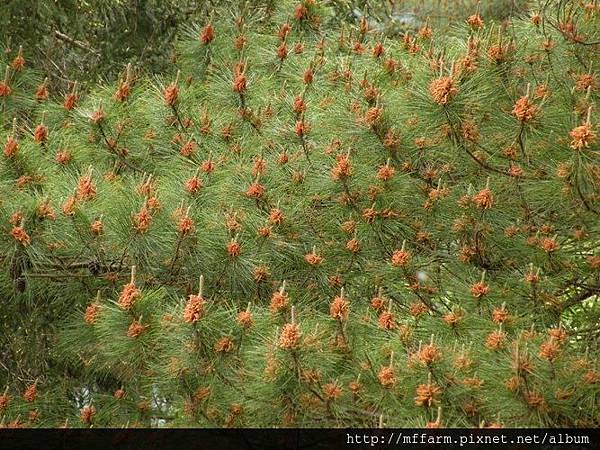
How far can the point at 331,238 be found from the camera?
119 inches

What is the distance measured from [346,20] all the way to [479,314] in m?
2.85

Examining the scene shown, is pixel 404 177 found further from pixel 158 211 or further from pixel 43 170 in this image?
pixel 43 170

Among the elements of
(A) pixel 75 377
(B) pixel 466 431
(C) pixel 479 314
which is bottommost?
(A) pixel 75 377

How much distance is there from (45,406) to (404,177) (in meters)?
1.24

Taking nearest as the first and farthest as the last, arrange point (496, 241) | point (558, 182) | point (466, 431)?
point (466, 431) → point (558, 182) → point (496, 241)

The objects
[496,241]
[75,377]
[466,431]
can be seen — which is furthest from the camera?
[75,377]

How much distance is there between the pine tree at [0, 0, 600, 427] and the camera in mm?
2289

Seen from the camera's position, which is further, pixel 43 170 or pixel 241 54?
pixel 241 54

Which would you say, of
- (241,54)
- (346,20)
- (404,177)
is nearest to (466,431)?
(404,177)

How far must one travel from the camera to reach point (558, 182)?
2.58 meters

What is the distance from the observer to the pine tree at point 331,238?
229 centimetres

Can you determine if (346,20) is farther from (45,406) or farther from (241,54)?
(45,406)

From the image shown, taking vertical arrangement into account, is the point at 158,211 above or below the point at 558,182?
below

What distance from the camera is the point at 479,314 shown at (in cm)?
261
